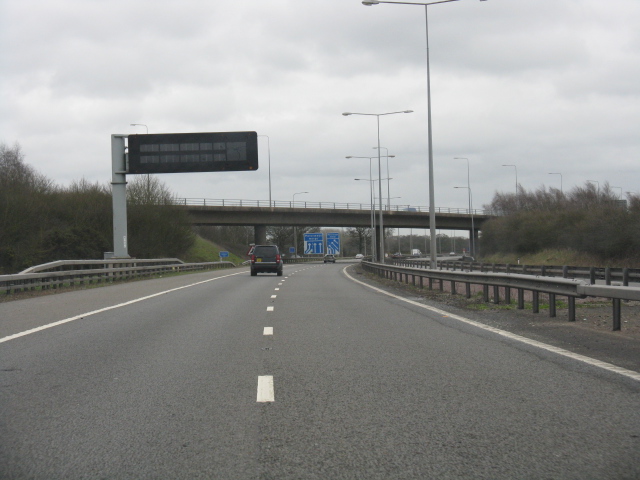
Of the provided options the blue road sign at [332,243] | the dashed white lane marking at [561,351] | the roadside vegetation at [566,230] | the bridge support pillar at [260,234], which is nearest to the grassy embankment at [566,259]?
the roadside vegetation at [566,230]

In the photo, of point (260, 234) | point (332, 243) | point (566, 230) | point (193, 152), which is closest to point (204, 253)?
point (260, 234)

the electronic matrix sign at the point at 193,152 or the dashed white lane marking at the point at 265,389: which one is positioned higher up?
the electronic matrix sign at the point at 193,152

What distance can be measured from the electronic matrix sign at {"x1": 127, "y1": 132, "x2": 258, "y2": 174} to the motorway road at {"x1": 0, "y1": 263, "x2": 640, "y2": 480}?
24868mm

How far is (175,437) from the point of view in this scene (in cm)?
511

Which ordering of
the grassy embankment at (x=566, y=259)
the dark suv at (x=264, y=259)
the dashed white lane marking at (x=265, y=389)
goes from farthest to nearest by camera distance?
the grassy embankment at (x=566, y=259), the dark suv at (x=264, y=259), the dashed white lane marking at (x=265, y=389)

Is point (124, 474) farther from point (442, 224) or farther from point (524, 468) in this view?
point (442, 224)

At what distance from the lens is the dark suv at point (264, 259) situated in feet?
131

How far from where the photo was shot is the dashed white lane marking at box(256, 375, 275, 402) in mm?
6383

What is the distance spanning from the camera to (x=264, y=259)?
3991 cm

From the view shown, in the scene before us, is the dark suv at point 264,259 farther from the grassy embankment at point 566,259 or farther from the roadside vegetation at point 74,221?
the grassy embankment at point 566,259

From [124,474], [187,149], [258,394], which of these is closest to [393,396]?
[258,394]

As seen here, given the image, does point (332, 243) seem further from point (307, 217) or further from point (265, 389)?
point (265, 389)

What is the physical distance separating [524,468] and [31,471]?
121 inches

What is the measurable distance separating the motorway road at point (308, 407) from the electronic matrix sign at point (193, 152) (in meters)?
24.9
